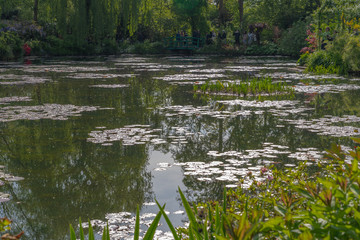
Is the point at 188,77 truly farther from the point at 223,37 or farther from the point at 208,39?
the point at 223,37

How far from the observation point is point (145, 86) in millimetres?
14758

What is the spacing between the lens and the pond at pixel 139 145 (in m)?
4.61

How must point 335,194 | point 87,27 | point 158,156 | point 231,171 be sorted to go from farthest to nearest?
1. point 87,27
2. point 158,156
3. point 231,171
4. point 335,194

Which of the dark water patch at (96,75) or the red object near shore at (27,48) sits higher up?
the red object near shore at (27,48)

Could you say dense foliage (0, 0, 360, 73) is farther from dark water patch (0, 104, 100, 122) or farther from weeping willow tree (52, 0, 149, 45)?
dark water patch (0, 104, 100, 122)

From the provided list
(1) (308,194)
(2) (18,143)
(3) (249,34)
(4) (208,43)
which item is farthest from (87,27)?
(1) (308,194)

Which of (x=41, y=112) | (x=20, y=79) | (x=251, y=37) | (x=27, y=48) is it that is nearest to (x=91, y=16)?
(x=27, y=48)

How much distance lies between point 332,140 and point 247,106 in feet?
12.4

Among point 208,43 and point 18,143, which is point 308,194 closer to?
point 18,143

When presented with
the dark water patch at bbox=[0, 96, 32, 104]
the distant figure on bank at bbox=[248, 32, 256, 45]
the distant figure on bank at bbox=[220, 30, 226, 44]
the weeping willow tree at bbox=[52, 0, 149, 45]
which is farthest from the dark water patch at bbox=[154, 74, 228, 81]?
the distant figure on bank at bbox=[248, 32, 256, 45]

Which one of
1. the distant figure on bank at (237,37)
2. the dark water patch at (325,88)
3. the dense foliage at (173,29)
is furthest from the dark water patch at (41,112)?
the distant figure on bank at (237,37)

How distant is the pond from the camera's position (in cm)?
461

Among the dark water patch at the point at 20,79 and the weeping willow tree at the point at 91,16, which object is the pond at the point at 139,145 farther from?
the weeping willow tree at the point at 91,16

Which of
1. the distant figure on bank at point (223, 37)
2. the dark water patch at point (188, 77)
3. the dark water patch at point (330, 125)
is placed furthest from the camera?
the distant figure on bank at point (223, 37)
